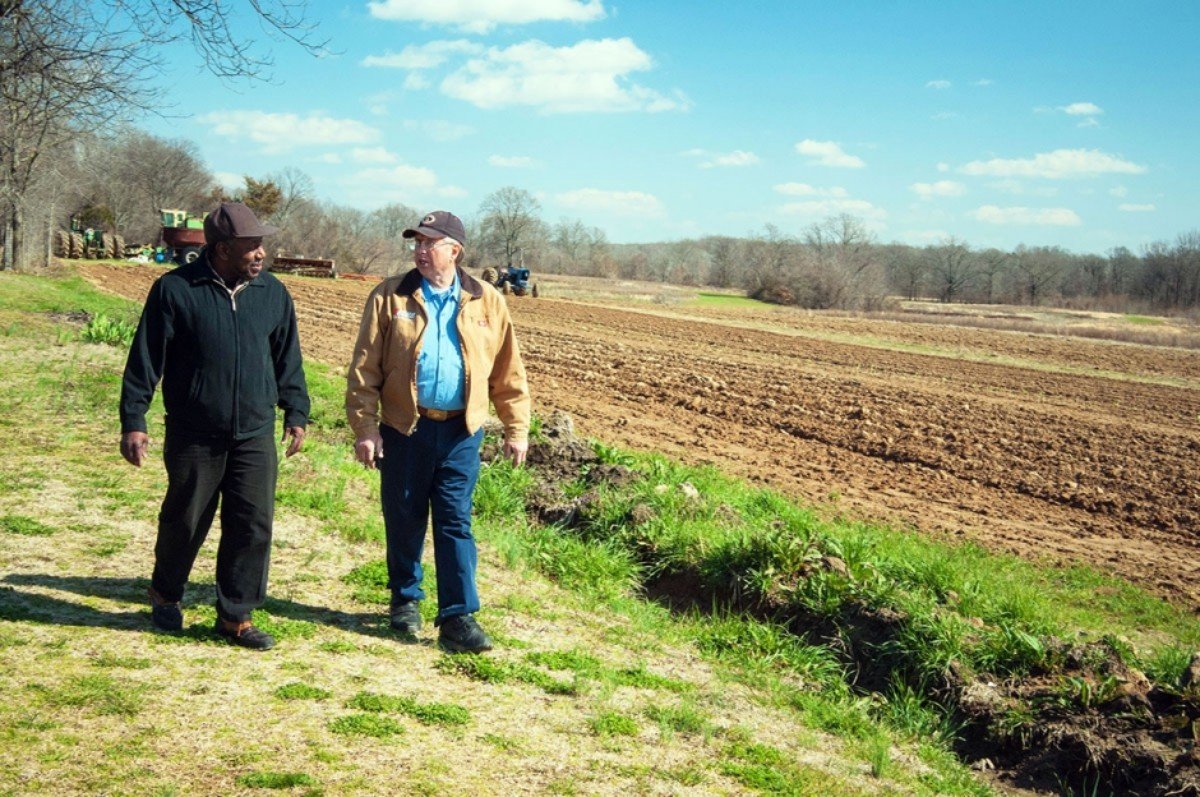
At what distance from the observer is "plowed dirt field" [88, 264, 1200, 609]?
35.6 feet

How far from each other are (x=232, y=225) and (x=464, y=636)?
2.13 m

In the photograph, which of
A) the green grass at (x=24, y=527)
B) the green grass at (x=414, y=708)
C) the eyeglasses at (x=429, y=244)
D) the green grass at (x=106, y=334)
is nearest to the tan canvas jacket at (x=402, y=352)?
the eyeglasses at (x=429, y=244)

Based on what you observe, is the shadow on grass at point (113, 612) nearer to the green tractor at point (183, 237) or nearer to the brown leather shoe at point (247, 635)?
the brown leather shoe at point (247, 635)

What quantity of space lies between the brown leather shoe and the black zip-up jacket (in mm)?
845

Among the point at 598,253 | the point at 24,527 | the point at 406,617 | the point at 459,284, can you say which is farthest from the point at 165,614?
the point at 598,253

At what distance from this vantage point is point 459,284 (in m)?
5.07

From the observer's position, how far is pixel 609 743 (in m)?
4.25

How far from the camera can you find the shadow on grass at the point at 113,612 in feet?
15.9

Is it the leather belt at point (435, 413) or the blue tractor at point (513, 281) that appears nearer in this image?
the leather belt at point (435, 413)

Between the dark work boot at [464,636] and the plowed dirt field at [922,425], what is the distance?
20.2 feet

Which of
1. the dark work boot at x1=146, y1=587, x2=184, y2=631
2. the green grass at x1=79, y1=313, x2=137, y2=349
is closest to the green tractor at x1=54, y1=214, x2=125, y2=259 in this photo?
the green grass at x1=79, y1=313, x2=137, y2=349

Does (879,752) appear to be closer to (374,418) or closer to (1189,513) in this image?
(374,418)

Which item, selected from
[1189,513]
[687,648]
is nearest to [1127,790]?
[687,648]

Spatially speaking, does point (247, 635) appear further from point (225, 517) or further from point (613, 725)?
point (613, 725)
